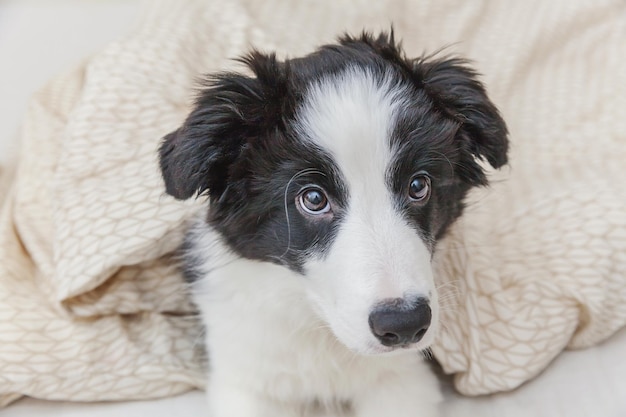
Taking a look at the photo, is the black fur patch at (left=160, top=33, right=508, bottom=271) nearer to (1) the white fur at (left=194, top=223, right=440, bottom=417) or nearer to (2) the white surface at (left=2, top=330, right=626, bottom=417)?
(1) the white fur at (left=194, top=223, right=440, bottom=417)

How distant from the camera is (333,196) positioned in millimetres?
1826

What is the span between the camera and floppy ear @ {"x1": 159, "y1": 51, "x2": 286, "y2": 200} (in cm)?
185

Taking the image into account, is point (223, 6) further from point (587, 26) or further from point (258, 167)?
point (587, 26)

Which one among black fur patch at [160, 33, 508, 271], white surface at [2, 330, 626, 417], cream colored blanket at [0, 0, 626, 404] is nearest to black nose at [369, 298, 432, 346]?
black fur patch at [160, 33, 508, 271]

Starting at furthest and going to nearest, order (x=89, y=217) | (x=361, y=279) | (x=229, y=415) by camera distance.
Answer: (x=89, y=217) < (x=229, y=415) < (x=361, y=279)

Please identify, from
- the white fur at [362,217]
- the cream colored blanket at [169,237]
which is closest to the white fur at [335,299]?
the white fur at [362,217]

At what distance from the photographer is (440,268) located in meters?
2.35

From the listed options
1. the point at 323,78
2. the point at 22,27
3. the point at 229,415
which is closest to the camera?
the point at 323,78

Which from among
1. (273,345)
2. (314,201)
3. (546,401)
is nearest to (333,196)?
(314,201)

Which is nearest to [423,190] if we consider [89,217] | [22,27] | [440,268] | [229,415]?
[440,268]

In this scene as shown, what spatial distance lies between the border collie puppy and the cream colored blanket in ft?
1.04

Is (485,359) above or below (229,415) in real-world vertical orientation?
above

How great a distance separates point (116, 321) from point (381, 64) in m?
1.30

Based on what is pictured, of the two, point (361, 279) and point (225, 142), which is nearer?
point (361, 279)
